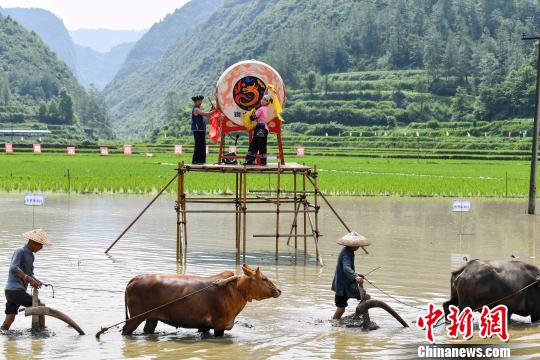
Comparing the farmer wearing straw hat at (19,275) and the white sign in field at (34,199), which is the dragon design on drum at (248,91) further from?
the farmer wearing straw hat at (19,275)

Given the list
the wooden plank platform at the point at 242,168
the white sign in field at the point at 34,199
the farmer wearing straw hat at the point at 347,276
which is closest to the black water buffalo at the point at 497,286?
the farmer wearing straw hat at the point at 347,276

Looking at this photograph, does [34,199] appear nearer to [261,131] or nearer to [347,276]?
[261,131]

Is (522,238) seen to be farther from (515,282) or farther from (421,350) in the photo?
(421,350)

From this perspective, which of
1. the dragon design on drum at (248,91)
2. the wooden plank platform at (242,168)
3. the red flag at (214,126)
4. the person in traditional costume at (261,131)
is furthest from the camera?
the red flag at (214,126)

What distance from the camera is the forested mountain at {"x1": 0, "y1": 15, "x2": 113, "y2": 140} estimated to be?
140000mm

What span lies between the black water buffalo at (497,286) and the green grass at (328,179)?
2013 cm

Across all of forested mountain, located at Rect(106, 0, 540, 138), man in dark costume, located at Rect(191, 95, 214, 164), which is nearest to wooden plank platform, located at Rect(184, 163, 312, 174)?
man in dark costume, located at Rect(191, 95, 214, 164)

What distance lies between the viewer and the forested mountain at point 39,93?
459 feet

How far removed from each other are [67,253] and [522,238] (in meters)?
9.64

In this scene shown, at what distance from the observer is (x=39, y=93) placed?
162250 mm

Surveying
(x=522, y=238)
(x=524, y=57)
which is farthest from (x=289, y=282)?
(x=524, y=57)

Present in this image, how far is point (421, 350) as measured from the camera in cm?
942

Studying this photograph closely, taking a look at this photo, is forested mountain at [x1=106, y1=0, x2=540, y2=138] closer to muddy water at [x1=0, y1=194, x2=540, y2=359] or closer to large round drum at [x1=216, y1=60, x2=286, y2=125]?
muddy water at [x1=0, y1=194, x2=540, y2=359]

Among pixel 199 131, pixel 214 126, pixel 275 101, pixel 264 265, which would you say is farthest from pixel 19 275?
pixel 214 126
